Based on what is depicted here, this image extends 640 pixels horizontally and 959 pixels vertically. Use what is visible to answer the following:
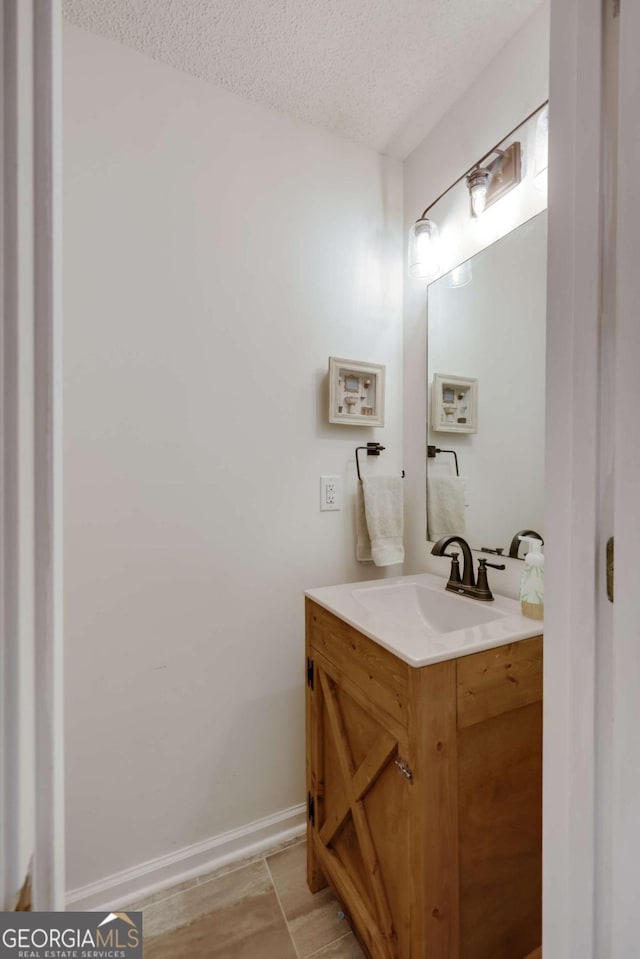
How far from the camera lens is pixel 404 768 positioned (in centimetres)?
83

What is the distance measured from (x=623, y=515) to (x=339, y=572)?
3.94 feet

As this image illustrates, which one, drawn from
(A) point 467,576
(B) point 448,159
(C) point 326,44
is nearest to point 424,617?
(A) point 467,576

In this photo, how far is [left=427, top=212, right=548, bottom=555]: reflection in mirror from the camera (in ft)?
3.69

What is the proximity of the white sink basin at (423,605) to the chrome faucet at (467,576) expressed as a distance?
2 cm

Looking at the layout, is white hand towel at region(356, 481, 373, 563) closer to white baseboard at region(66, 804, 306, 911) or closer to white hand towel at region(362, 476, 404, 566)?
white hand towel at region(362, 476, 404, 566)

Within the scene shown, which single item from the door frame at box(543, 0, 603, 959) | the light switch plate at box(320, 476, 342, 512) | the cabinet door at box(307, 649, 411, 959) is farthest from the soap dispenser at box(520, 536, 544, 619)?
the light switch plate at box(320, 476, 342, 512)

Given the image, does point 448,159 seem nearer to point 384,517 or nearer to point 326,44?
point 326,44

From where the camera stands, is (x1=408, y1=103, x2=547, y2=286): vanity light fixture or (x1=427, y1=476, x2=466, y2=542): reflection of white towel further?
(x1=427, y1=476, x2=466, y2=542): reflection of white towel

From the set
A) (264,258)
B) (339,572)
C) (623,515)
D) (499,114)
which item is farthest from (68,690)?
(499,114)

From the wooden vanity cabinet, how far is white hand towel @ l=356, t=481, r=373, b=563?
1.64 ft

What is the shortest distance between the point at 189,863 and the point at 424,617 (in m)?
1.07

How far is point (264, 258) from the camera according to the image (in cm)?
139

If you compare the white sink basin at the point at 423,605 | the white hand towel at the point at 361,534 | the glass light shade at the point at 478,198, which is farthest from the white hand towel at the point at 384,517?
the glass light shade at the point at 478,198

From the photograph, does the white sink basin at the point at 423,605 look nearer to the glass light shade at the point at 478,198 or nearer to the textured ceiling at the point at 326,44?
the glass light shade at the point at 478,198
